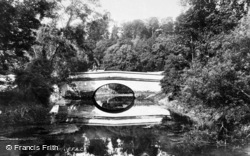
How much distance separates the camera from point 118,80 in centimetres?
2598

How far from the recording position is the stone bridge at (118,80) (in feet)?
82.5

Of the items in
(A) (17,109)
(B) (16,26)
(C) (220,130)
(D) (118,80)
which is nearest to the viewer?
(C) (220,130)

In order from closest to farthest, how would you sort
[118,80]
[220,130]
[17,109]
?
1. [220,130]
2. [17,109]
3. [118,80]

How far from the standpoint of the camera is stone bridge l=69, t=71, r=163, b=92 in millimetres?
25156

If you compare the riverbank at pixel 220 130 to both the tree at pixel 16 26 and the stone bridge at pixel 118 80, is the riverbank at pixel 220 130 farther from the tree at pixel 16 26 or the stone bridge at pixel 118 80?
the stone bridge at pixel 118 80

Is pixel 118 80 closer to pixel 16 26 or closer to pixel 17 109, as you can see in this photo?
pixel 17 109

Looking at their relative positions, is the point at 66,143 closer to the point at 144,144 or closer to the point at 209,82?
the point at 144,144

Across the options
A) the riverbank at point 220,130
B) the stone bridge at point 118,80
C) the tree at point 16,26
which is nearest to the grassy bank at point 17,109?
the tree at point 16,26

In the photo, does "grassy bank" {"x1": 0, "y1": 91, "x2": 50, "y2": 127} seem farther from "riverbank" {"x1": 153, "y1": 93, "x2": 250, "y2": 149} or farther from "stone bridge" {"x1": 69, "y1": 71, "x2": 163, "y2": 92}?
"stone bridge" {"x1": 69, "y1": 71, "x2": 163, "y2": 92}

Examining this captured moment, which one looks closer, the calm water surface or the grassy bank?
the calm water surface

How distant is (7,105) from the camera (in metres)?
10.7

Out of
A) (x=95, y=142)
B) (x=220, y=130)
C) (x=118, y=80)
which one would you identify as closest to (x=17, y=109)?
(x=95, y=142)

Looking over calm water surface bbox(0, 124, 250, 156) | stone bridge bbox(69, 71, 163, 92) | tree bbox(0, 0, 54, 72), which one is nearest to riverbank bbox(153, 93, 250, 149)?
calm water surface bbox(0, 124, 250, 156)

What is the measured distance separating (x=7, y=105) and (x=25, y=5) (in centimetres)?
441
